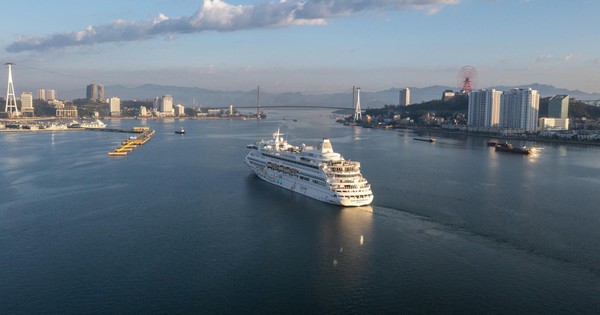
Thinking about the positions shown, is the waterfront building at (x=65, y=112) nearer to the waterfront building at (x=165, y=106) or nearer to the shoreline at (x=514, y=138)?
the waterfront building at (x=165, y=106)

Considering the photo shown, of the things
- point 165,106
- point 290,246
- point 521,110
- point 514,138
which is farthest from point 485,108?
point 165,106

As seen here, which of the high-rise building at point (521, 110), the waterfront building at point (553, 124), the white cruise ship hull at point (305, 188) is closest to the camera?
the white cruise ship hull at point (305, 188)

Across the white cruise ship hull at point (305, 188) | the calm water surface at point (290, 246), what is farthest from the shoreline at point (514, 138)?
the white cruise ship hull at point (305, 188)

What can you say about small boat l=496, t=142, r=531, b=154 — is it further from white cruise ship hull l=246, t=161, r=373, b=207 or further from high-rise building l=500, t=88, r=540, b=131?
white cruise ship hull l=246, t=161, r=373, b=207

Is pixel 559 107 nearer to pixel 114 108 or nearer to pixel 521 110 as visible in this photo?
pixel 521 110

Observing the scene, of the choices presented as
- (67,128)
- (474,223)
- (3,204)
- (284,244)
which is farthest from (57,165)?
(67,128)

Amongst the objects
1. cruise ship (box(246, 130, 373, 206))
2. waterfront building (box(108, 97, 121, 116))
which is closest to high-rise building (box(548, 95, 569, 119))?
cruise ship (box(246, 130, 373, 206))

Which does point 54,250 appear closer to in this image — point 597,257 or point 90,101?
point 597,257
